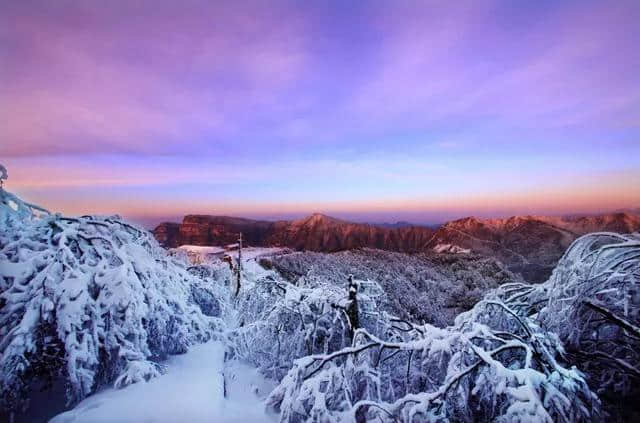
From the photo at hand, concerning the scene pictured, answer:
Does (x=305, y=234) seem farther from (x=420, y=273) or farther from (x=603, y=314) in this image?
(x=603, y=314)

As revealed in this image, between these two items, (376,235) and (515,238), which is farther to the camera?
(376,235)

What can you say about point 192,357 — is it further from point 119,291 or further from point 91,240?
point 91,240

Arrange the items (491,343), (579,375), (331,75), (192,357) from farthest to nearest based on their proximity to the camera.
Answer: (331,75) → (192,357) → (491,343) → (579,375)

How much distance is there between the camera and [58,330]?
260 centimetres

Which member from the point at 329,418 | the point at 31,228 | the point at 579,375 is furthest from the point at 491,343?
the point at 31,228

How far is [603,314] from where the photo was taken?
97.4 inches

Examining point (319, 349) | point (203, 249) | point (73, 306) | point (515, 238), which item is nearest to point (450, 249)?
point (515, 238)

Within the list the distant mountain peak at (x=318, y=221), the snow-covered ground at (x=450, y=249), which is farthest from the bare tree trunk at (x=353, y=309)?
the snow-covered ground at (x=450, y=249)

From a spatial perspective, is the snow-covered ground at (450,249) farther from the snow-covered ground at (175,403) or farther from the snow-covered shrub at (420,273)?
the snow-covered ground at (175,403)

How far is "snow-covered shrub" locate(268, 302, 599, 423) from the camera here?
1.72 metres

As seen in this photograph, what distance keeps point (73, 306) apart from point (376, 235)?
2517 centimetres

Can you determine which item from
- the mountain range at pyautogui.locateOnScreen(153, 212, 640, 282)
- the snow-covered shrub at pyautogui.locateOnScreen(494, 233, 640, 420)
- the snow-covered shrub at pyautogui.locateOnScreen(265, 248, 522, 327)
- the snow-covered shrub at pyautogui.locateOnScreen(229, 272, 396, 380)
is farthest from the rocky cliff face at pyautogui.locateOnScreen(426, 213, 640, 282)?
the snow-covered shrub at pyautogui.locateOnScreen(229, 272, 396, 380)

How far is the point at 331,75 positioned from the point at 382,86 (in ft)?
2.43

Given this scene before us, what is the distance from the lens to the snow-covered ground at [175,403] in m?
2.47
